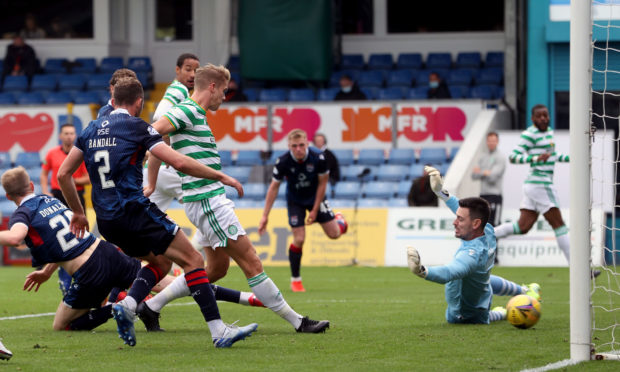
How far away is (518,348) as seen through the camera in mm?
6730

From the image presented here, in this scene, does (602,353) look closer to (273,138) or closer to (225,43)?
(273,138)

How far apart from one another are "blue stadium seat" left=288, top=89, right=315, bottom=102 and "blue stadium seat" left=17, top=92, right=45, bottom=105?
5.35 m

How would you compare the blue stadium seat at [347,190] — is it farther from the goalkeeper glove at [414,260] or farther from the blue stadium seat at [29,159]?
the goalkeeper glove at [414,260]

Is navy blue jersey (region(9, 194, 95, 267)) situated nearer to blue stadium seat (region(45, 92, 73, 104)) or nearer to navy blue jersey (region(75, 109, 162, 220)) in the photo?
navy blue jersey (region(75, 109, 162, 220))

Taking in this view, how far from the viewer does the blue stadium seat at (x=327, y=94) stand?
72.6 ft

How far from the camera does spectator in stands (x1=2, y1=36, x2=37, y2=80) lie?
2434cm

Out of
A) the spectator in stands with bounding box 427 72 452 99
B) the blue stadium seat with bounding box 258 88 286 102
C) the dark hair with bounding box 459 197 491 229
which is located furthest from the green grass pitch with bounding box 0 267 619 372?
the blue stadium seat with bounding box 258 88 286 102

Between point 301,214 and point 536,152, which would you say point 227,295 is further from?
point 536,152

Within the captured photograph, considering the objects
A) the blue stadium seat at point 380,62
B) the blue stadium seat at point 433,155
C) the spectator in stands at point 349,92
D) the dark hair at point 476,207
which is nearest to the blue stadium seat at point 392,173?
the blue stadium seat at point 433,155

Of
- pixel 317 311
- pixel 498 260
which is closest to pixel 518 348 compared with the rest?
pixel 317 311

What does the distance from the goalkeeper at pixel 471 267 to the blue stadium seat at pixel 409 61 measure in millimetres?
15313

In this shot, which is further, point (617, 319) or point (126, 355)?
point (617, 319)

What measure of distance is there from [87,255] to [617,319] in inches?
164

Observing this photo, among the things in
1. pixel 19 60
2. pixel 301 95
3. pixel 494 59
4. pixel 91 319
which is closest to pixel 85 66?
pixel 19 60
